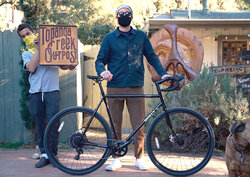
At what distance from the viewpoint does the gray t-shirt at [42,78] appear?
14.3 ft

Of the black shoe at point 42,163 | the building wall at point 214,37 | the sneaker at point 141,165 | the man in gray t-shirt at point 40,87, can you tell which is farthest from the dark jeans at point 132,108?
the building wall at point 214,37

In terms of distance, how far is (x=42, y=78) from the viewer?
4.38 m

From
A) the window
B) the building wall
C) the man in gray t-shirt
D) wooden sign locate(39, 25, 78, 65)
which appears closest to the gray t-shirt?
the man in gray t-shirt

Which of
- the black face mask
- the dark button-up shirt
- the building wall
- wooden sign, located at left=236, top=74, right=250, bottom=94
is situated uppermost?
the building wall

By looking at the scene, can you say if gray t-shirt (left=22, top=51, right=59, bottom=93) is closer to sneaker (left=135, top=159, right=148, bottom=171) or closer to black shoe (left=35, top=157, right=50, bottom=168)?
black shoe (left=35, top=157, right=50, bottom=168)

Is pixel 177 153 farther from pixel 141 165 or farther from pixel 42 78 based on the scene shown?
pixel 42 78

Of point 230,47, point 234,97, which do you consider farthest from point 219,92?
point 230,47

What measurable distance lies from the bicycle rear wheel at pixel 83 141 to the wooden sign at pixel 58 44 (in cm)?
95

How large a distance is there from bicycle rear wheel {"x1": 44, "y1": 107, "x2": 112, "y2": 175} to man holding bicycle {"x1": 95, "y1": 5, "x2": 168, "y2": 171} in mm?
281

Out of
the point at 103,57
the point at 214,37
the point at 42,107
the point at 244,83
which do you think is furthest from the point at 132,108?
the point at 214,37

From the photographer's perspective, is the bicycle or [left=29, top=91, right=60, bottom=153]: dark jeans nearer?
the bicycle

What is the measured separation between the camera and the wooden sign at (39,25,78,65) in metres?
4.34

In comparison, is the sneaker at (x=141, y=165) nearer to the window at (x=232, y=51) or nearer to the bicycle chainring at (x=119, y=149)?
the bicycle chainring at (x=119, y=149)

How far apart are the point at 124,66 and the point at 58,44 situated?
1.25 m
